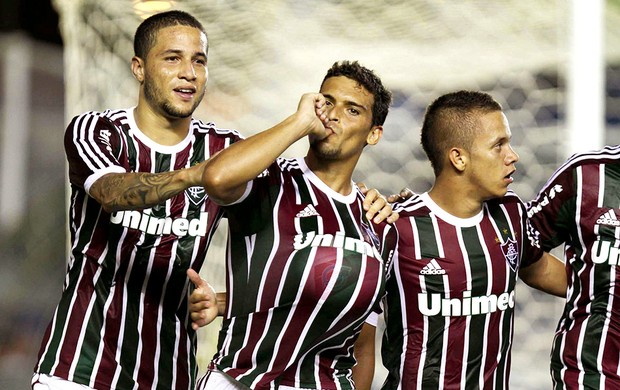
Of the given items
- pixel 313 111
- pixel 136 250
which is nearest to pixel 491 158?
pixel 313 111

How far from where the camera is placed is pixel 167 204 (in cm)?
327

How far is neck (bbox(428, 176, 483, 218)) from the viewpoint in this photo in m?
3.45

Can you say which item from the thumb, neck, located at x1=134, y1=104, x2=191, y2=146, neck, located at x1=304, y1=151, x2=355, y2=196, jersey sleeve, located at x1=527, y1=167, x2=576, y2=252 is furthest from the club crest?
jersey sleeve, located at x1=527, y1=167, x2=576, y2=252

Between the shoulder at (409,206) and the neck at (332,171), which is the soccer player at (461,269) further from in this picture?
the neck at (332,171)

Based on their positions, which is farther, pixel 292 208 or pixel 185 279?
pixel 185 279

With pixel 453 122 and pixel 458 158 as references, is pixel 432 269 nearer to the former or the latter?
pixel 458 158

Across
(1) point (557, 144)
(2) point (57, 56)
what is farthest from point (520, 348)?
(2) point (57, 56)

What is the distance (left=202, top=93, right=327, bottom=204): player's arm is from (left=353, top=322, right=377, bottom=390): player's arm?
2.76 ft

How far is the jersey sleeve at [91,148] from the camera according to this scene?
3102mm

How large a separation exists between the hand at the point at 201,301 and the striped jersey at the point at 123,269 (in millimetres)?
155

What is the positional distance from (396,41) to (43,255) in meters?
3.73

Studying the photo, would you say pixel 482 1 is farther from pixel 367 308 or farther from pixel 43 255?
pixel 43 255

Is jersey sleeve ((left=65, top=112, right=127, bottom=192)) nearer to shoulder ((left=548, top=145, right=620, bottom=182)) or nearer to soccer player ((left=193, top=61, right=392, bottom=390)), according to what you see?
soccer player ((left=193, top=61, right=392, bottom=390))

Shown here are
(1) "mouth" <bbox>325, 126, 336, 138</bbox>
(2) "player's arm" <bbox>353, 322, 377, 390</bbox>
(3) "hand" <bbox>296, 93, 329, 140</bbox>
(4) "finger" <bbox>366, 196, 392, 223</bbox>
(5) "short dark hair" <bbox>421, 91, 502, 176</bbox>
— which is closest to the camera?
(3) "hand" <bbox>296, 93, 329, 140</bbox>
